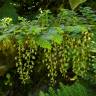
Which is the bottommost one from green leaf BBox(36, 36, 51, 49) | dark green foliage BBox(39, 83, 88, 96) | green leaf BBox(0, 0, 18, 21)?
→ dark green foliage BBox(39, 83, 88, 96)

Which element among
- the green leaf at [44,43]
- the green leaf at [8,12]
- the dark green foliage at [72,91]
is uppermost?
the green leaf at [44,43]

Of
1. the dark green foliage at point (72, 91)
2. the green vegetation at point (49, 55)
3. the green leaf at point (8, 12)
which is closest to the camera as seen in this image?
the green vegetation at point (49, 55)

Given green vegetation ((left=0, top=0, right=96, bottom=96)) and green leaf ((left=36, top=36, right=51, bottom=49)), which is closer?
green leaf ((left=36, top=36, right=51, bottom=49))

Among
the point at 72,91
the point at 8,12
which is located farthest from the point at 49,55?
the point at 8,12

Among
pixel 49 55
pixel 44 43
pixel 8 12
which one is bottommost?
pixel 49 55

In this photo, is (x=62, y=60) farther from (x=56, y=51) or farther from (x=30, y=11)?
(x=30, y=11)

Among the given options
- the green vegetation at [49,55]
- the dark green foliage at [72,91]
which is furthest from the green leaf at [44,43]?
the dark green foliage at [72,91]

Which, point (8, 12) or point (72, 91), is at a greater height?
point (8, 12)

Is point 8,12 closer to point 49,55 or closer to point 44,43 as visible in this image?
point 49,55

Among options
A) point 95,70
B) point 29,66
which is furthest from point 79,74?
point 29,66

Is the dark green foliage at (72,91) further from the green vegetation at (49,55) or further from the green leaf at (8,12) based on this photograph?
the green leaf at (8,12)

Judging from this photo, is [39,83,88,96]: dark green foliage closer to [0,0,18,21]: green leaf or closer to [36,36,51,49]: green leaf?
[36,36,51,49]: green leaf

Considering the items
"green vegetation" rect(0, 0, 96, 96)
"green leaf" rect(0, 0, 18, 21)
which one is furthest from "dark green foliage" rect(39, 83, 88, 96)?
"green leaf" rect(0, 0, 18, 21)

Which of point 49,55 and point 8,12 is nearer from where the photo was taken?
point 49,55
